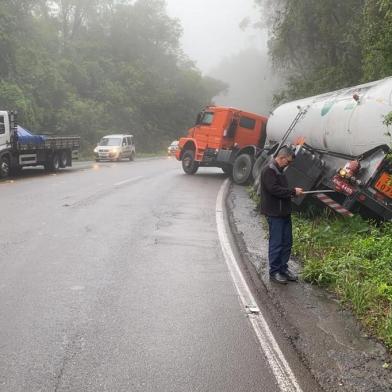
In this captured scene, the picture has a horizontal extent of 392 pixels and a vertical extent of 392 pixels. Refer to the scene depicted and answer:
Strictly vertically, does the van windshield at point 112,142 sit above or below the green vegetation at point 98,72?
below

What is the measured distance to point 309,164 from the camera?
10.9 metres

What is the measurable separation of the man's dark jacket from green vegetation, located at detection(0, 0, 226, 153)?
2693 cm

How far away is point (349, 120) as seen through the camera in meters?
10.5

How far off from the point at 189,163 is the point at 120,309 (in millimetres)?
18160

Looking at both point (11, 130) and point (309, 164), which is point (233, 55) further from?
point (309, 164)

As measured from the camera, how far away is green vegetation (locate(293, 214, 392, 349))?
229 inches

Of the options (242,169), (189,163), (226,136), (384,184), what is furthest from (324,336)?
(189,163)

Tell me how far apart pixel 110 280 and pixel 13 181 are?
1324 cm

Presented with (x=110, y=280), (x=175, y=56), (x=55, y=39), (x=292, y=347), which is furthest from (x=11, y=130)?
(x=175, y=56)

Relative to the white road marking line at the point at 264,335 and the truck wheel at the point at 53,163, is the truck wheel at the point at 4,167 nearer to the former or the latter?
the truck wheel at the point at 53,163

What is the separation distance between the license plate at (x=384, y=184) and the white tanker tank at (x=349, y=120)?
0.56 meters

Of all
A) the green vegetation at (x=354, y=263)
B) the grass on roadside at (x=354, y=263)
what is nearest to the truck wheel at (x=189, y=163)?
the grass on roadside at (x=354, y=263)

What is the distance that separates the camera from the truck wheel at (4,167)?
1967cm

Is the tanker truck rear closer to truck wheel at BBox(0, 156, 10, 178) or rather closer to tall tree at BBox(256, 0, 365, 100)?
tall tree at BBox(256, 0, 365, 100)
